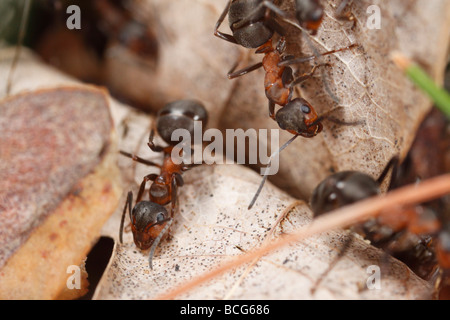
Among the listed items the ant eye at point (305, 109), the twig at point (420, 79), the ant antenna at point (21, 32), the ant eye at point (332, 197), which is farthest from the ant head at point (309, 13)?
the ant antenna at point (21, 32)

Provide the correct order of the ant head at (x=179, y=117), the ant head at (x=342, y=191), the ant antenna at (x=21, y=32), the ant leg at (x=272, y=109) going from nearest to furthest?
1. the ant head at (x=342, y=191)
2. the ant leg at (x=272, y=109)
3. the ant head at (x=179, y=117)
4. the ant antenna at (x=21, y=32)

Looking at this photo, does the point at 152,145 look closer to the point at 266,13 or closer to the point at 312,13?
the point at 266,13

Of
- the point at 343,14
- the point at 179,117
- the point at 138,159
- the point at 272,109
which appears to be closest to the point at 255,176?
the point at 272,109

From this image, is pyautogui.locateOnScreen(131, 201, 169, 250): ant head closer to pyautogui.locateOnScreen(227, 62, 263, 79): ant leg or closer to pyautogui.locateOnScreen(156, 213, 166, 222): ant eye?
pyautogui.locateOnScreen(156, 213, 166, 222): ant eye

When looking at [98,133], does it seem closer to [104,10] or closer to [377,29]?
[377,29]

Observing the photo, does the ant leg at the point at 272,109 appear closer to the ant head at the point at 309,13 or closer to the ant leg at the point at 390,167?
the ant head at the point at 309,13

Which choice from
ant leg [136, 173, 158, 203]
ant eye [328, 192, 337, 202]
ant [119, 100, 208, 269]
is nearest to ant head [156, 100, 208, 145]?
ant [119, 100, 208, 269]

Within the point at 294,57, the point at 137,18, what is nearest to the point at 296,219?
the point at 294,57

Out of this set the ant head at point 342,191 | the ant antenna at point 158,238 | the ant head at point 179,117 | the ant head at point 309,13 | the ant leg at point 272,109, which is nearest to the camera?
the ant head at point 342,191
